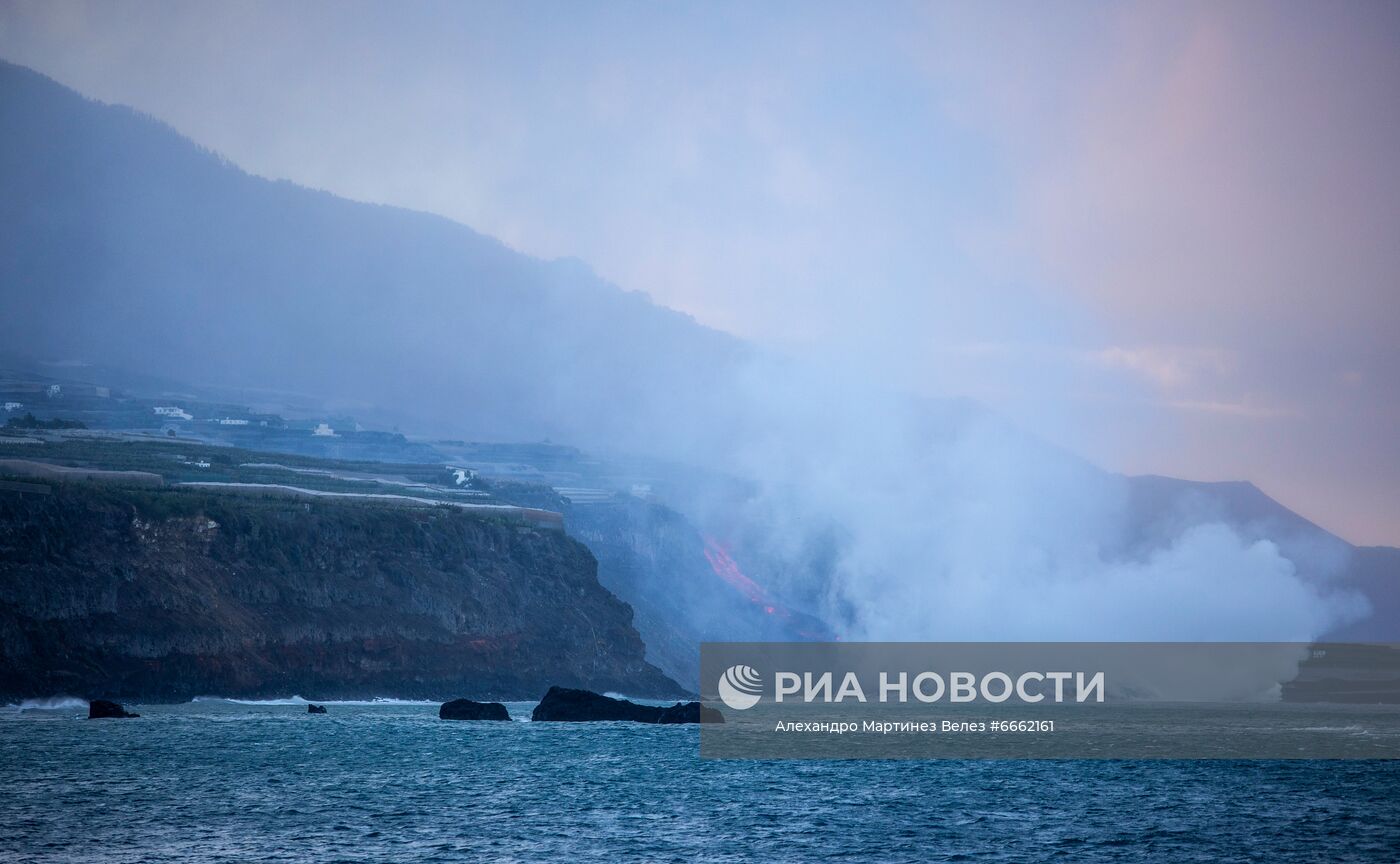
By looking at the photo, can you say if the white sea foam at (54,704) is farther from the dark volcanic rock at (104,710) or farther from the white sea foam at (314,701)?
the white sea foam at (314,701)

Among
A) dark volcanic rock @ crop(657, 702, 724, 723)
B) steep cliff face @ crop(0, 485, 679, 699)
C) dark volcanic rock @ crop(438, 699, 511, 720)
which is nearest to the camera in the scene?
dark volcanic rock @ crop(438, 699, 511, 720)

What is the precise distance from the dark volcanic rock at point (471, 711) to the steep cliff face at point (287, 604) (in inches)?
1013

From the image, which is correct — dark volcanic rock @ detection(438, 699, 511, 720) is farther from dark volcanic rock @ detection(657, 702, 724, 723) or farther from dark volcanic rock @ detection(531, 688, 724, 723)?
dark volcanic rock @ detection(657, 702, 724, 723)

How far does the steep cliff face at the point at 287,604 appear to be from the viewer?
451 ft

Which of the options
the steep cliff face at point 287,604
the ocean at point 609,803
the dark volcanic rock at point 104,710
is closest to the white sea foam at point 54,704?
the steep cliff face at point 287,604

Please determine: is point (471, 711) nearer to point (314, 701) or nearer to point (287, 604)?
point (314, 701)

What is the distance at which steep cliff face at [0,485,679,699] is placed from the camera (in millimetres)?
137375

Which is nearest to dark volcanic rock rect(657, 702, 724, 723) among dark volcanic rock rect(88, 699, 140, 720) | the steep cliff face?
the steep cliff face

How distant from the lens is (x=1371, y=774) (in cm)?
9150

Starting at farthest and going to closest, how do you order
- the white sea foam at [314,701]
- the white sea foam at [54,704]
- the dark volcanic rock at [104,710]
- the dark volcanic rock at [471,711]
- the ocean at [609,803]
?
the white sea foam at [314,701]
the dark volcanic rock at [471,711]
the white sea foam at [54,704]
the dark volcanic rock at [104,710]
the ocean at [609,803]

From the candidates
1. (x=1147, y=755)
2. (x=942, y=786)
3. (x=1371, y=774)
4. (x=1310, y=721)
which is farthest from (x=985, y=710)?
(x=942, y=786)

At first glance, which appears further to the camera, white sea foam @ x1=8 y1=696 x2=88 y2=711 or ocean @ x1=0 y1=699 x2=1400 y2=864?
white sea foam @ x1=8 y1=696 x2=88 y2=711

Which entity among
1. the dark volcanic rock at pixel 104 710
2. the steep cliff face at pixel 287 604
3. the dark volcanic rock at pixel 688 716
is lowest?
the dark volcanic rock at pixel 104 710

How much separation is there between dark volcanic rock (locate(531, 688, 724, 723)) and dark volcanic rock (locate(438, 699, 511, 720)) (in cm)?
366
